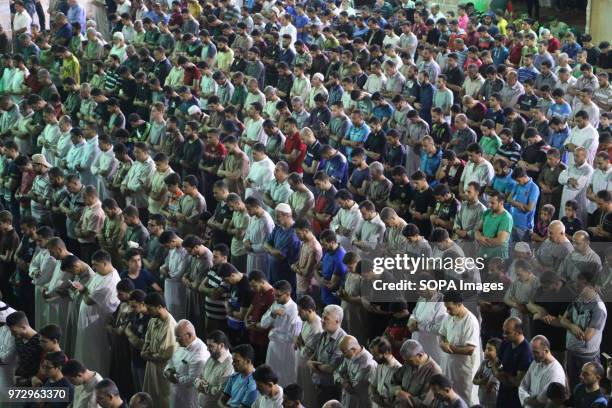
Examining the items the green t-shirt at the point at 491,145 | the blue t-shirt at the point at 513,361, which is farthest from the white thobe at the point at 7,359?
the green t-shirt at the point at 491,145

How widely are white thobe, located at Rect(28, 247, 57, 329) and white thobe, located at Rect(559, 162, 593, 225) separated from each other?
18.8 ft

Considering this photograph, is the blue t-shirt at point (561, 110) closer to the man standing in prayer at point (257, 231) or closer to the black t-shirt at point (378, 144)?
the black t-shirt at point (378, 144)

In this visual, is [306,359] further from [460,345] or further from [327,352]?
[460,345]

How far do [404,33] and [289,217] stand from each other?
960 cm

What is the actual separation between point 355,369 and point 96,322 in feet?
9.22

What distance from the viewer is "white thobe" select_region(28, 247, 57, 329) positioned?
1209cm

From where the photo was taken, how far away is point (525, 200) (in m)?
13.1

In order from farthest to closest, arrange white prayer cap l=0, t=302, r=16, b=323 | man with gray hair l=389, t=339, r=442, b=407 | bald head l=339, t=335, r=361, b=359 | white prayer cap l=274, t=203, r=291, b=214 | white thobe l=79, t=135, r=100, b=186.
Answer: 1. white thobe l=79, t=135, r=100, b=186
2. white prayer cap l=274, t=203, r=291, b=214
3. white prayer cap l=0, t=302, r=16, b=323
4. bald head l=339, t=335, r=361, b=359
5. man with gray hair l=389, t=339, r=442, b=407

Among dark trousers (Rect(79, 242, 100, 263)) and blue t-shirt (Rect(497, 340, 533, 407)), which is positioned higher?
blue t-shirt (Rect(497, 340, 533, 407))

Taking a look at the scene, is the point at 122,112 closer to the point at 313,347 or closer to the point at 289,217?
the point at 289,217

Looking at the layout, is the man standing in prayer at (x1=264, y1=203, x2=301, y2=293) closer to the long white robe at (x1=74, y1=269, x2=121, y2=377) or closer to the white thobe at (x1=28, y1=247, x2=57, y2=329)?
the long white robe at (x1=74, y1=269, x2=121, y2=377)

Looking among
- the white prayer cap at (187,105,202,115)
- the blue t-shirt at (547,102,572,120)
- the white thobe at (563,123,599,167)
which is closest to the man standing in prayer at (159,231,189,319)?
the white prayer cap at (187,105,202,115)

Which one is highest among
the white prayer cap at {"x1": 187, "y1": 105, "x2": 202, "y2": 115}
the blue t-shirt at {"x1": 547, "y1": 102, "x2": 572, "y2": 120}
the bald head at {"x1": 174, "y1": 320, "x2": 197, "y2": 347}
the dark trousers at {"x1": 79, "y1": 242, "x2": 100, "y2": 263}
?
the bald head at {"x1": 174, "y1": 320, "x2": 197, "y2": 347}

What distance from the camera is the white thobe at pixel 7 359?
35.0ft
